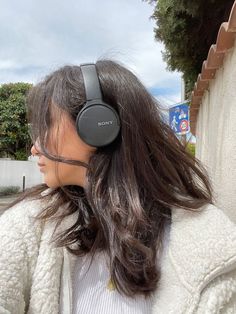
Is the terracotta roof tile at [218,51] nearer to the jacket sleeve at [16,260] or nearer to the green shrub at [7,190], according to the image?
the jacket sleeve at [16,260]

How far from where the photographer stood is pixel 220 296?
0.96 meters

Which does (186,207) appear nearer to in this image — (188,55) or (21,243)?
(21,243)

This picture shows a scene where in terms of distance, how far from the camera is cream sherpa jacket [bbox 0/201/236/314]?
95 centimetres

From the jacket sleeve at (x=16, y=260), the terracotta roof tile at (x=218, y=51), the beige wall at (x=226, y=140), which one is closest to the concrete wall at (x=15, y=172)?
the terracotta roof tile at (x=218, y=51)

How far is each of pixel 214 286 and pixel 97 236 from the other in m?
0.31

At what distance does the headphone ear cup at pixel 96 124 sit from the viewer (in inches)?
43.1

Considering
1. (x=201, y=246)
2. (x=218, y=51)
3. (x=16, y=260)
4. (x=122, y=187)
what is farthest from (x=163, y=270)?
(x=218, y=51)

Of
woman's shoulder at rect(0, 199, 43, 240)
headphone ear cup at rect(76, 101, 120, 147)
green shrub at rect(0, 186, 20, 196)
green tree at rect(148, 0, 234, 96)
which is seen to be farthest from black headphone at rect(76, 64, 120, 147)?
green shrub at rect(0, 186, 20, 196)

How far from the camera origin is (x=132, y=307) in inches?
40.8

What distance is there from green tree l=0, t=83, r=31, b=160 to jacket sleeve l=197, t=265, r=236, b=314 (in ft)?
69.0

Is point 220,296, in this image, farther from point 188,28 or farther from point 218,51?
point 188,28

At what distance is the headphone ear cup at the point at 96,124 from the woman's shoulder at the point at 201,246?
272 millimetres

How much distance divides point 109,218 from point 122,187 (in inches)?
3.5

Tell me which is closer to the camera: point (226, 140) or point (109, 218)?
point (109, 218)
